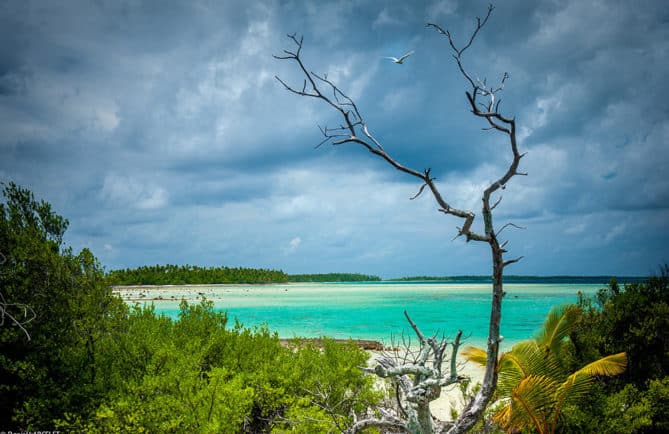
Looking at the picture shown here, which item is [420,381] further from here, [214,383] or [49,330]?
[49,330]

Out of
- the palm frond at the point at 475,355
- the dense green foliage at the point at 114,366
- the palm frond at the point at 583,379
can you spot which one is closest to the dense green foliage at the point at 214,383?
the dense green foliage at the point at 114,366

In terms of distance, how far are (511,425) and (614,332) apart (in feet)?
A: 10.5

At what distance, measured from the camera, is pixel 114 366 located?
307 inches

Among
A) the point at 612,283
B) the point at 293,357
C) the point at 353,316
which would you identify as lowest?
the point at 353,316

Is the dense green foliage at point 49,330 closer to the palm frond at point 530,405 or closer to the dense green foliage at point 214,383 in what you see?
the dense green foliage at point 214,383

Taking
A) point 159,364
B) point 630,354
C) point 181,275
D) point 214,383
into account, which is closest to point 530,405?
point 630,354

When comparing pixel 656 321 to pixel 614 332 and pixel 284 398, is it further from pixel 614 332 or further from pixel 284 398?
pixel 284 398

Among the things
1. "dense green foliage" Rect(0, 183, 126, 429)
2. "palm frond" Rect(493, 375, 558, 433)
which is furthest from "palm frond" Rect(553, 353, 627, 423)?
"dense green foliage" Rect(0, 183, 126, 429)

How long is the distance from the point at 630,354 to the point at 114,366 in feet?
31.9

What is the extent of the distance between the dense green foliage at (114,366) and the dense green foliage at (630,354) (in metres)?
4.21

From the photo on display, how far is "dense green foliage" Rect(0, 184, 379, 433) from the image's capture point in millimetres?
6648

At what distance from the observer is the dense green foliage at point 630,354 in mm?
8070

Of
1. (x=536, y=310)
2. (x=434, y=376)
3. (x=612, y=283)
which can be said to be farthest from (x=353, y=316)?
(x=434, y=376)

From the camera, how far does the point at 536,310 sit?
55.7 meters
